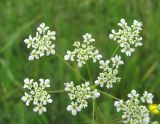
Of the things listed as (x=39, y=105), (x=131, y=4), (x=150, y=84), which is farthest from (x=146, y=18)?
(x=39, y=105)

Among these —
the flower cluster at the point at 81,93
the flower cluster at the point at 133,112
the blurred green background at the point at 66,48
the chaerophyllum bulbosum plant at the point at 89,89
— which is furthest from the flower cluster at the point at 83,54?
the blurred green background at the point at 66,48

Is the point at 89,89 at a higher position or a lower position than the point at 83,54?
lower

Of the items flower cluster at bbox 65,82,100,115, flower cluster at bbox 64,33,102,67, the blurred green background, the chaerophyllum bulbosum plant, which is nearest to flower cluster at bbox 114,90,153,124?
the chaerophyllum bulbosum plant

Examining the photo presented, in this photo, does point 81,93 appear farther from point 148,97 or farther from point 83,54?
point 148,97

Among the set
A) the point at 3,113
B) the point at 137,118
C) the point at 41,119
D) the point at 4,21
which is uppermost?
the point at 4,21

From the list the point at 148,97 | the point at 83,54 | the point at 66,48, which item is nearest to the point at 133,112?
the point at 148,97

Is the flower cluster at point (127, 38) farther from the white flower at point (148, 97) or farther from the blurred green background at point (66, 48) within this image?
the blurred green background at point (66, 48)

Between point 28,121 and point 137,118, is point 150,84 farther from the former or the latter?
point 137,118

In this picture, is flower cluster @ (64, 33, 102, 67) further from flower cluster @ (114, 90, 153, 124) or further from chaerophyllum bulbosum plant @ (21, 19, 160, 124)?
flower cluster @ (114, 90, 153, 124)
